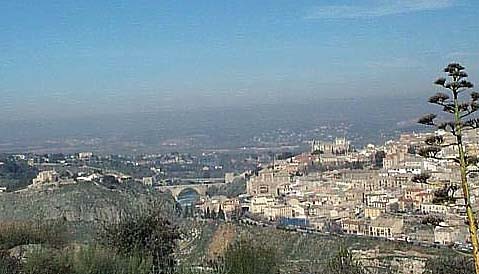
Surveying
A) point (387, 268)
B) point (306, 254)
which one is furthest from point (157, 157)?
point (387, 268)

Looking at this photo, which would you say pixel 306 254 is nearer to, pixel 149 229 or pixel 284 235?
pixel 284 235

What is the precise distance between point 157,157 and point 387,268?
4554cm

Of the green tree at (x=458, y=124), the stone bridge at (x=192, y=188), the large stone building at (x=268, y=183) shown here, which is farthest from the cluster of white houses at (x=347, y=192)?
the green tree at (x=458, y=124)

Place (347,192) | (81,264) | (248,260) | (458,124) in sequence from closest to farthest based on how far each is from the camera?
(458,124), (81,264), (248,260), (347,192)

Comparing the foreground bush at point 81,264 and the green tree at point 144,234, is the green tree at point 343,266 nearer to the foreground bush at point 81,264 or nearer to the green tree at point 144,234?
the green tree at point 144,234

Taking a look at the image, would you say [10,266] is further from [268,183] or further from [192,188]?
[268,183]

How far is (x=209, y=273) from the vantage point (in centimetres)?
680

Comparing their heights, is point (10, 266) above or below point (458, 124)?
below

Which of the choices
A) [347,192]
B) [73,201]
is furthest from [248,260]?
[347,192]

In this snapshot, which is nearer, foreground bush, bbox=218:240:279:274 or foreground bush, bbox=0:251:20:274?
foreground bush, bbox=0:251:20:274

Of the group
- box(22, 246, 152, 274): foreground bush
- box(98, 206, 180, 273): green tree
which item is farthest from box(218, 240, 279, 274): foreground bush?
box(98, 206, 180, 273): green tree

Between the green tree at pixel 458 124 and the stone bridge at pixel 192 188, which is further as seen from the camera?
the stone bridge at pixel 192 188

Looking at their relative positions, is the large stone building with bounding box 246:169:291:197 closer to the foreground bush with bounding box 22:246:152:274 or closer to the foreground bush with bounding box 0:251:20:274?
the foreground bush with bounding box 0:251:20:274

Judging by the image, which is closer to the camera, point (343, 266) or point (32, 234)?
point (343, 266)
